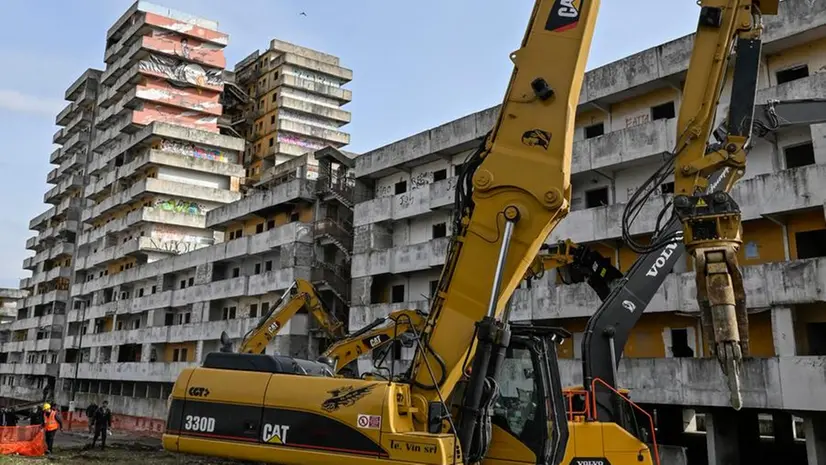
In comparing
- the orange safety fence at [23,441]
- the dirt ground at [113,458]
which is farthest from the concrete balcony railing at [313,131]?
the orange safety fence at [23,441]

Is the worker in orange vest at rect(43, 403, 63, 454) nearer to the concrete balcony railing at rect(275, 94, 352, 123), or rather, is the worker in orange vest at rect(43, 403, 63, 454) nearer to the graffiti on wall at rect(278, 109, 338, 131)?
the graffiti on wall at rect(278, 109, 338, 131)

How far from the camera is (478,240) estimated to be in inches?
353

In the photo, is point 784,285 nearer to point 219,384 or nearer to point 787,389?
point 787,389

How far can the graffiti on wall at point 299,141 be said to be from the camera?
208 feet

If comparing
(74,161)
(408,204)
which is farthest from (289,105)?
(408,204)

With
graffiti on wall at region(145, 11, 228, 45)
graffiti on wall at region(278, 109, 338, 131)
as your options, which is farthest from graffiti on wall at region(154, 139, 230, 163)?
graffiti on wall at region(145, 11, 228, 45)

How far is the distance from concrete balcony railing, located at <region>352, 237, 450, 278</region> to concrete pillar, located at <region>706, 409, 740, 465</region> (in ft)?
40.2

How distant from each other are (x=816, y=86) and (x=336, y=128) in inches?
2008

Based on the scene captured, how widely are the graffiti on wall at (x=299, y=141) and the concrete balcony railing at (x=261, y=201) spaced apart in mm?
15397

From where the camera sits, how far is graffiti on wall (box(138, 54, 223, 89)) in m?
60.4

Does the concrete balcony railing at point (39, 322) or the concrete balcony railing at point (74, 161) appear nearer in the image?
the concrete balcony railing at point (39, 322)

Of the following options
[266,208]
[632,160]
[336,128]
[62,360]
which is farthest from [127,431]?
[632,160]

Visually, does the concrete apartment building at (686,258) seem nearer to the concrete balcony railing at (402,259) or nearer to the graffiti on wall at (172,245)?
the concrete balcony railing at (402,259)

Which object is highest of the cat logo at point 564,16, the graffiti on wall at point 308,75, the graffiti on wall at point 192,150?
the graffiti on wall at point 308,75
